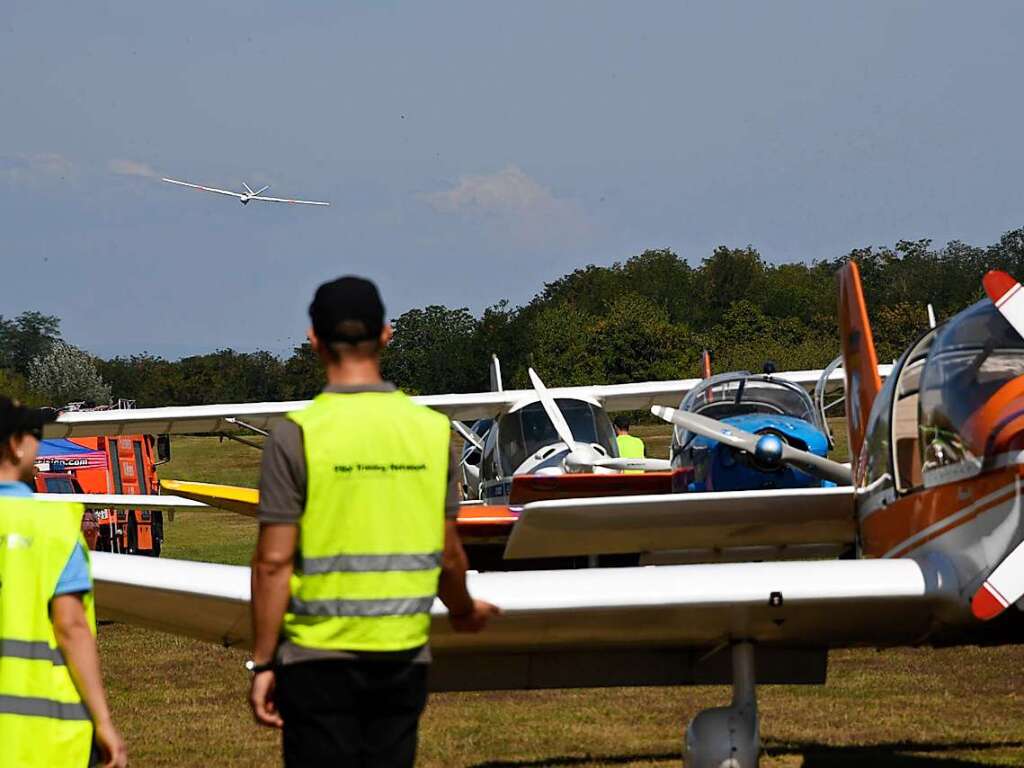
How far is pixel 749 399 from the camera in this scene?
14.3m

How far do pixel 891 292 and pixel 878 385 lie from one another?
81.2 metres

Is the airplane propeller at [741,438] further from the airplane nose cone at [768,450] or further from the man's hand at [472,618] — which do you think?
the man's hand at [472,618]

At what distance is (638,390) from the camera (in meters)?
21.0

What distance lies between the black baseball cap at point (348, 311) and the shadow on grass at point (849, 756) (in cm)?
464

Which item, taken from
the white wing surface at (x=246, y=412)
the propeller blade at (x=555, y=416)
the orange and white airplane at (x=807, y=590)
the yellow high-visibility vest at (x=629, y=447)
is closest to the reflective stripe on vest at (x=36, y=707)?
the orange and white airplane at (x=807, y=590)

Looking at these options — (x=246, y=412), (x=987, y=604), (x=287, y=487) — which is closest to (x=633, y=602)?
(x=987, y=604)

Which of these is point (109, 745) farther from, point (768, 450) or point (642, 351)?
point (642, 351)

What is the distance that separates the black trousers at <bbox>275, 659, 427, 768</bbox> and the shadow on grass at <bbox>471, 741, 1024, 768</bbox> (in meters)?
4.43

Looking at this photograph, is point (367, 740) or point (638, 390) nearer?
point (367, 740)

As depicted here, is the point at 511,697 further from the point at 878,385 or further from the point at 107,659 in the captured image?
the point at 107,659

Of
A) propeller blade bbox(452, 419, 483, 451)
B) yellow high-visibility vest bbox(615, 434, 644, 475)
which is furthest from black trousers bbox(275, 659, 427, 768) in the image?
propeller blade bbox(452, 419, 483, 451)

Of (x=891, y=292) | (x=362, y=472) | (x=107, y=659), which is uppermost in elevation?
(x=891, y=292)

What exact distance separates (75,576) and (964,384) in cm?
357

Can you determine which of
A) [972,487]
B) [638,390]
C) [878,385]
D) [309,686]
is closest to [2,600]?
[309,686]
